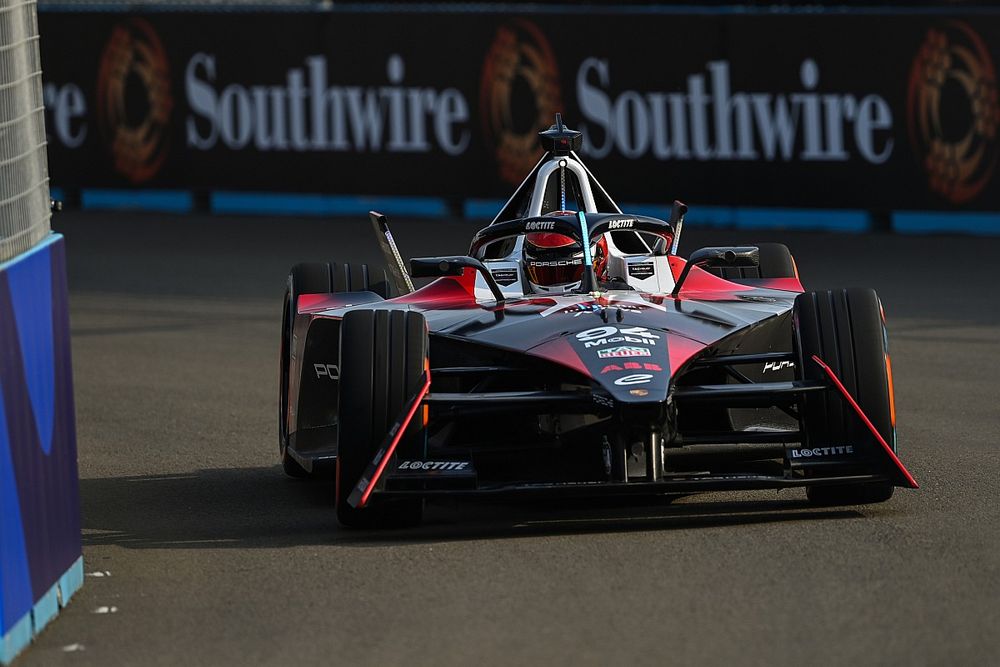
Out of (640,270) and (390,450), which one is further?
(640,270)

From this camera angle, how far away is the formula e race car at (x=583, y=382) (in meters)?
6.53

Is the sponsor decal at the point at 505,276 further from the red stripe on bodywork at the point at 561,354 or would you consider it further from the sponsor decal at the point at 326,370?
the red stripe on bodywork at the point at 561,354

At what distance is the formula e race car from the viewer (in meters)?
6.53

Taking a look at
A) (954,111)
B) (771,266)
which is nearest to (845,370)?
(771,266)

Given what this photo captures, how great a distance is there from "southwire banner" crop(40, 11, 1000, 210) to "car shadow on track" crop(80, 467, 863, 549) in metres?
9.51

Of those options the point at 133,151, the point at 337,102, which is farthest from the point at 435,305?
the point at 133,151

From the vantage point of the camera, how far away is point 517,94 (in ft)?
58.5

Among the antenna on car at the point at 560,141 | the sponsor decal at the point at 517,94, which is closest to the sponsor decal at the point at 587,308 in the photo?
the antenna on car at the point at 560,141

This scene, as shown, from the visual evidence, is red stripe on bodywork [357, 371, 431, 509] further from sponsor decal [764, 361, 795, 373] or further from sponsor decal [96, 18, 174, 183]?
sponsor decal [96, 18, 174, 183]

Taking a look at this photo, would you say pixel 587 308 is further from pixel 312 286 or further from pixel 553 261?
pixel 312 286

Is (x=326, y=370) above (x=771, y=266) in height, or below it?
below

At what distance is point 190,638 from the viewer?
540 cm

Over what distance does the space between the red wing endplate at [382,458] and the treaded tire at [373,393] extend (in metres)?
0.06

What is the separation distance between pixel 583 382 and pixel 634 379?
0.21 m
